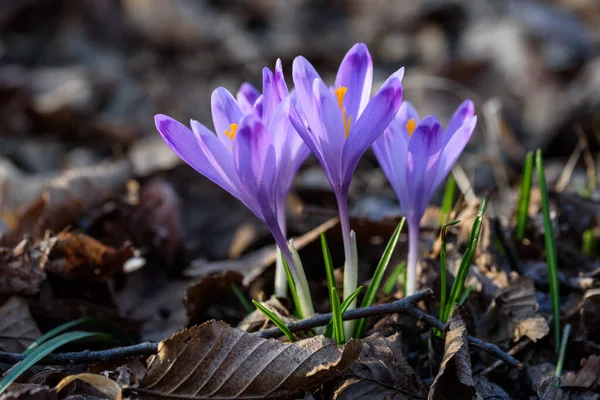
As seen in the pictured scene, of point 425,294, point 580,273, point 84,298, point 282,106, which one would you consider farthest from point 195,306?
point 580,273

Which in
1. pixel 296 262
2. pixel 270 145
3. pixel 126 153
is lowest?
pixel 126 153

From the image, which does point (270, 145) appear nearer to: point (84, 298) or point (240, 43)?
point (84, 298)

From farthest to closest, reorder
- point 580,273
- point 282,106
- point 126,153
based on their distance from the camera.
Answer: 1. point 126,153
2. point 580,273
3. point 282,106

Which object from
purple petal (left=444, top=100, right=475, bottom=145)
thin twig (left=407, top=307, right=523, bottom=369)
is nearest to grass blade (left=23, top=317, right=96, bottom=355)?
thin twig (left=407, top=307, right=523, bottom=369)

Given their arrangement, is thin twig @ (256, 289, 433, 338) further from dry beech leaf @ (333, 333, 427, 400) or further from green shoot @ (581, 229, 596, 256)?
green shoot @ (581, 229, 596, 256)

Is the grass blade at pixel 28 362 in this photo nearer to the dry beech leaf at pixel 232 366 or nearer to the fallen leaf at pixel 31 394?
the fallen leaf at pixel 31 394

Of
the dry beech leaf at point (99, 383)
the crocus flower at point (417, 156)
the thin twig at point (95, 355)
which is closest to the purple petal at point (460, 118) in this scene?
the crocus flower at point (417, 156)

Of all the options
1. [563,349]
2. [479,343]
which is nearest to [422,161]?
[479,343]
